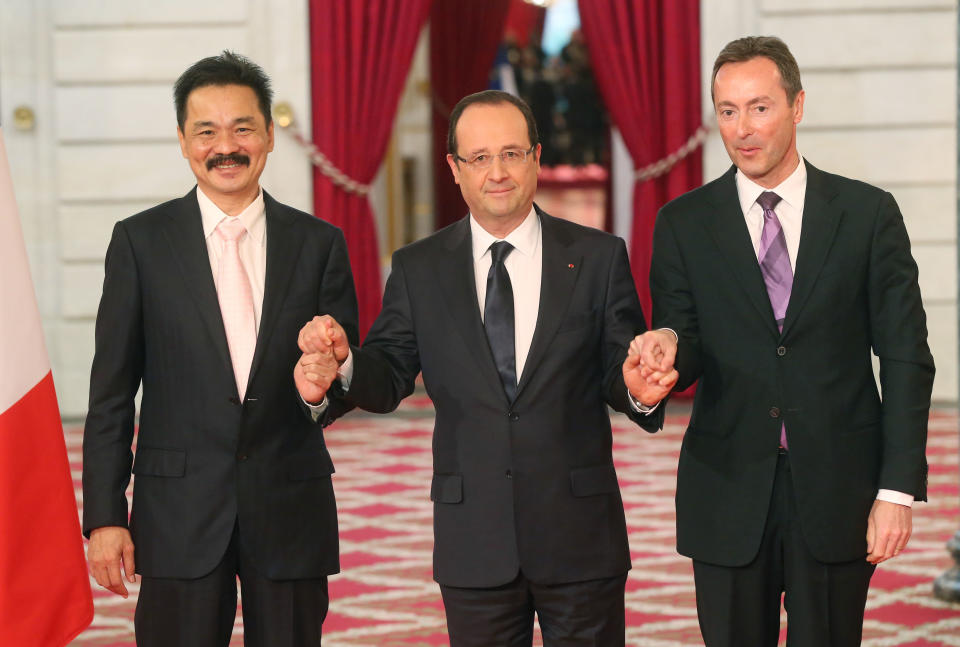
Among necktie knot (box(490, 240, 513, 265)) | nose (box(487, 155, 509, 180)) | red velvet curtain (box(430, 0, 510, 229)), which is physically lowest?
necktie knot (box(490, 240, 513, 265))

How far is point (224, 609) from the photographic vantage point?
2.44 meters

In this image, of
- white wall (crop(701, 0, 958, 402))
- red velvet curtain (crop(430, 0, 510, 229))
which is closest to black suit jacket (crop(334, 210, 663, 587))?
white wall (crop(701, 0, 958, 402))

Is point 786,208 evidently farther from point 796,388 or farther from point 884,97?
point 884,97

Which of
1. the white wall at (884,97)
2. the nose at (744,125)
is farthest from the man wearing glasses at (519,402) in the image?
the white wall at (884,97)

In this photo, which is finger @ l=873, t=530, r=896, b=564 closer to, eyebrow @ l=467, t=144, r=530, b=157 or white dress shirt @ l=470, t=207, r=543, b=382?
white dress shirt @ l=470, t=207, r=543, b=382

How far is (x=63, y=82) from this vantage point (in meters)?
8.27

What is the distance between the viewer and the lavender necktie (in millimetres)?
2441

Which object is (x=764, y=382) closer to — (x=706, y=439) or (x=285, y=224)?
(x=706, y=439)

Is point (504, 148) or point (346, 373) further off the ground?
point (504, 148)

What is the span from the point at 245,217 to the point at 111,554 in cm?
70

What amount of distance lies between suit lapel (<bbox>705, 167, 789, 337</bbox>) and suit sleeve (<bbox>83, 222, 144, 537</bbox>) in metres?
1.15

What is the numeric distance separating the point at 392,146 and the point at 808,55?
5.11 meters

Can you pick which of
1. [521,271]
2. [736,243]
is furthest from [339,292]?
[736,243]

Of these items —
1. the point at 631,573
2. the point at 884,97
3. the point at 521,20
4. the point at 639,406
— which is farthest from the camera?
the point at 521,20
